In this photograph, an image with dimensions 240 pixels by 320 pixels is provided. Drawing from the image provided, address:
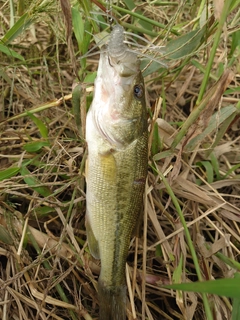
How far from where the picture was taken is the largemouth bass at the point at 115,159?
1.70m

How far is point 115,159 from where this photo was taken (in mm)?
1746

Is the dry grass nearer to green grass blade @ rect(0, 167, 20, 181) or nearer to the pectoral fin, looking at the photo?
green grass blade @ rect(0, 167, 20, 181)

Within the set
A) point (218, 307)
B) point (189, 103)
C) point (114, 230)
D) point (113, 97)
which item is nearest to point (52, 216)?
point (114, 230)

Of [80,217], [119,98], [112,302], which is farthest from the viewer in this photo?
[80,217]

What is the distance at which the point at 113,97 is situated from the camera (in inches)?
67.7

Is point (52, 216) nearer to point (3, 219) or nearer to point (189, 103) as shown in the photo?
point (3, 219)

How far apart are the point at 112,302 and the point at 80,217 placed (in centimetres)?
52

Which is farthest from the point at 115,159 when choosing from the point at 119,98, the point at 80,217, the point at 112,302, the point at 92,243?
the point at 112,302

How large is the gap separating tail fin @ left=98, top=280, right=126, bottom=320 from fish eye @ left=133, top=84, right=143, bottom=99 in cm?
96

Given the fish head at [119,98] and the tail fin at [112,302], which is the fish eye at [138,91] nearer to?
the fish head at [119,98]

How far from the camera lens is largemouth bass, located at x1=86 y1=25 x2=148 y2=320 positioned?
1700mm

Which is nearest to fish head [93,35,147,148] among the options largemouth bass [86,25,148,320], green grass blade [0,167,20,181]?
largemouth bass [86,25,148,320]

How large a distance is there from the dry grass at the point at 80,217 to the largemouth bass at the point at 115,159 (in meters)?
0.19

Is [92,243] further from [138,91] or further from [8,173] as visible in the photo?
[138,91]
